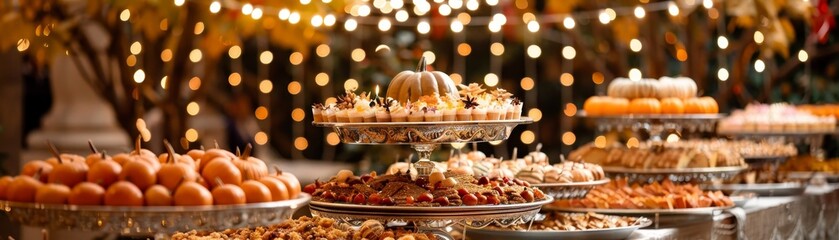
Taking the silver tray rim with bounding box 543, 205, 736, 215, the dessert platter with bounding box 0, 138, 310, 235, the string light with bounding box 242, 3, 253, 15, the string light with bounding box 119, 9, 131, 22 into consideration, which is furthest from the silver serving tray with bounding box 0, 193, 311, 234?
the string light with bounding box 119, 9, 131, 22

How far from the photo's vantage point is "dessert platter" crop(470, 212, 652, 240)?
17.4 ft

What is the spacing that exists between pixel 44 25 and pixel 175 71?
841 millimetres

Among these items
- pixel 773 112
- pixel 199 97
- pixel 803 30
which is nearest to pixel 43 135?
pixel 199 97

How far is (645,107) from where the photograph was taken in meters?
6.93

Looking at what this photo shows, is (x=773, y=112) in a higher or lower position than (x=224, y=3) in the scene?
lower

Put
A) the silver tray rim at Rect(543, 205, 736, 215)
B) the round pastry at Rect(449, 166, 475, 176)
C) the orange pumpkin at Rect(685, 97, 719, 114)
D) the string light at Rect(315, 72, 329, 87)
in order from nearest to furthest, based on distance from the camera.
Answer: the round pastry at Rect(449, 166, 475, 176) < the silver tray rim at Rect(543, 205, 736, 215) < the orange pumpkin at Rect(685, 97, 719, 114) < the string light at Rect(315, 72, 329, 87)

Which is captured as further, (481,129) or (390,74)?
(390,74)

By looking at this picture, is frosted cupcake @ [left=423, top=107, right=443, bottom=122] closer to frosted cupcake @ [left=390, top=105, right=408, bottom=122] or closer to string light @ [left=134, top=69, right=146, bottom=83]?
frosted cupcake @ [left=390, top=105, right=408, bottom=122]

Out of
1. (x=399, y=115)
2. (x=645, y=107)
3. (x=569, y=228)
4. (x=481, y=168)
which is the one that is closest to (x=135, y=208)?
(x=399, y=115)

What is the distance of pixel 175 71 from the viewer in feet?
26.6

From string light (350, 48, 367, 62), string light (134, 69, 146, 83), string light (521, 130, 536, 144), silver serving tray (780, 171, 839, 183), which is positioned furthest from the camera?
string light (521, 130, 536, 144)

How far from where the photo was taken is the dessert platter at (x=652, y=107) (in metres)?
6.95

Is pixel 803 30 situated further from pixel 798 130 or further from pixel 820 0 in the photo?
pixel 798 130

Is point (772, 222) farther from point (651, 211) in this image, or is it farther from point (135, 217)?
point (135, 217)
